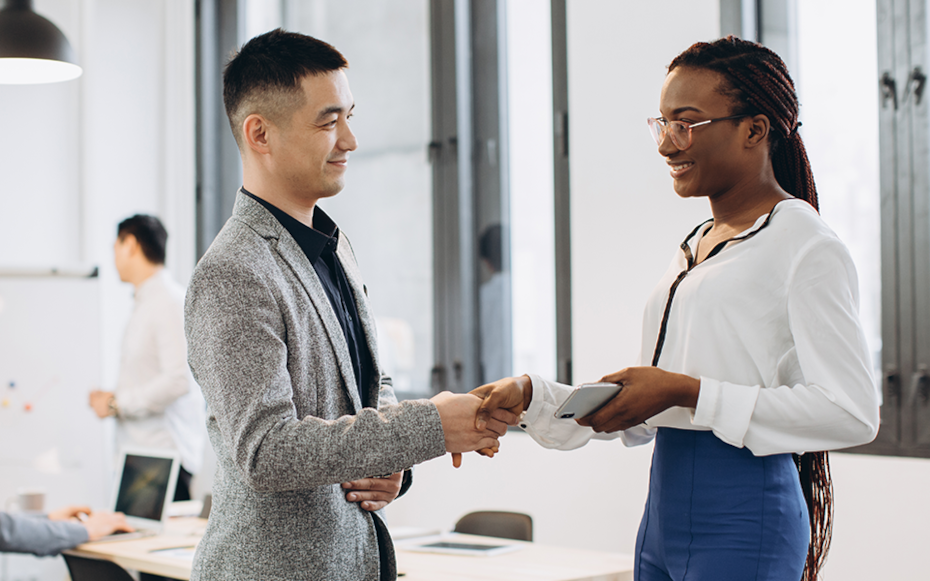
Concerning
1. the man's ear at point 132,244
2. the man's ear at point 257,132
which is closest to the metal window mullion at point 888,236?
the man's ear at point 257,132

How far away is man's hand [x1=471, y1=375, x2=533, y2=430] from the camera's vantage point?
1.65 meters

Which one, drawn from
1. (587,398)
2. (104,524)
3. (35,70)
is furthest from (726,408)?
(35,70)

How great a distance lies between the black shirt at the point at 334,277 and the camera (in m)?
1.62

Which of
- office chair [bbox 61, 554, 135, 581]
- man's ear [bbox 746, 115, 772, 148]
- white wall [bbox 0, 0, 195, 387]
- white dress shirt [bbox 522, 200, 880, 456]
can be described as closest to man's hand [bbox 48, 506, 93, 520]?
office chair [bbox 61, 554, 135, 581]

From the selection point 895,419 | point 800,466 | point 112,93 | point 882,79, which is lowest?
point 895,419

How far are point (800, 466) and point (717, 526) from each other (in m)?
0.30

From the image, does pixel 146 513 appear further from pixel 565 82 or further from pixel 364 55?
pixel 364 55

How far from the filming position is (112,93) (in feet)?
18.5

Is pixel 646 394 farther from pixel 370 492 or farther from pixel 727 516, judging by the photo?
pixel 370 492

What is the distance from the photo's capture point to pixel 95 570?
272cm

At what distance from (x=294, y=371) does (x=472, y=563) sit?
1.38 metres

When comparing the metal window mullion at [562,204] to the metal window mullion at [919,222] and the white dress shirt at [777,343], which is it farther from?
the white dress shirt at [777,343]

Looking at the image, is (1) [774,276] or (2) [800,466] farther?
(2) [800,466]

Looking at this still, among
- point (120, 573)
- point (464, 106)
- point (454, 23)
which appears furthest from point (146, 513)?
point (454, 23)
